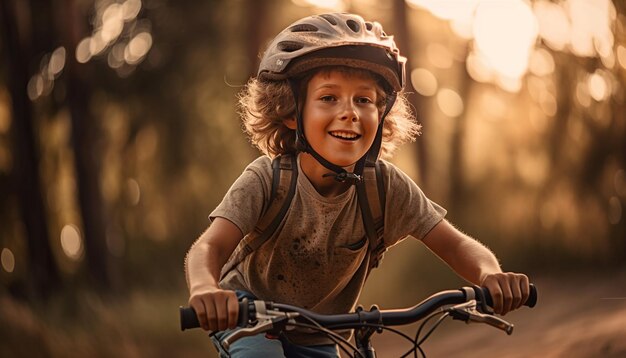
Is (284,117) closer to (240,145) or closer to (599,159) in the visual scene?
(599,159)

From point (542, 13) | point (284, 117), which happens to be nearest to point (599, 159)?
point (542, 13)

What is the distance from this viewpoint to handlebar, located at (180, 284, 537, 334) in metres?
2.87

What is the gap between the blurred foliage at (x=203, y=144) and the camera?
13.5m

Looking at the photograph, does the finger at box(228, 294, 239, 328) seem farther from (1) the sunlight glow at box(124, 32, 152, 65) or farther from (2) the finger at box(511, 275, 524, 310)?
(1) the sunlight glow at box(124, 32, 152, 65)

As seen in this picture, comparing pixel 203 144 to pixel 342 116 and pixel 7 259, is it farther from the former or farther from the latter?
pixel 342 116

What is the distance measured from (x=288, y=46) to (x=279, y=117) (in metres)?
0.36

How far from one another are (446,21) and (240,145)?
507cm

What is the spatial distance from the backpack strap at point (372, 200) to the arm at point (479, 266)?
214 millimetres

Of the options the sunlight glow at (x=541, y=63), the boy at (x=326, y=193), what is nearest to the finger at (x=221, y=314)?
the boy at (x=326, y=193)

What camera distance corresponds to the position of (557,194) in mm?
15148

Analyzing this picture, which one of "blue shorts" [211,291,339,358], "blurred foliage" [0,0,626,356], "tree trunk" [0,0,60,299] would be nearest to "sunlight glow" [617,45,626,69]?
"blurred foliage" [0,0,626,356]

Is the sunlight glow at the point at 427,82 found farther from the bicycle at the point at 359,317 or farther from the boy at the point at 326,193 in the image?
the bicycle at the point at 359,317

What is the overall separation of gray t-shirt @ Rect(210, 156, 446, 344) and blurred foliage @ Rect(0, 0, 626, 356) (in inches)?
265

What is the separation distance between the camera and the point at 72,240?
17266mm
